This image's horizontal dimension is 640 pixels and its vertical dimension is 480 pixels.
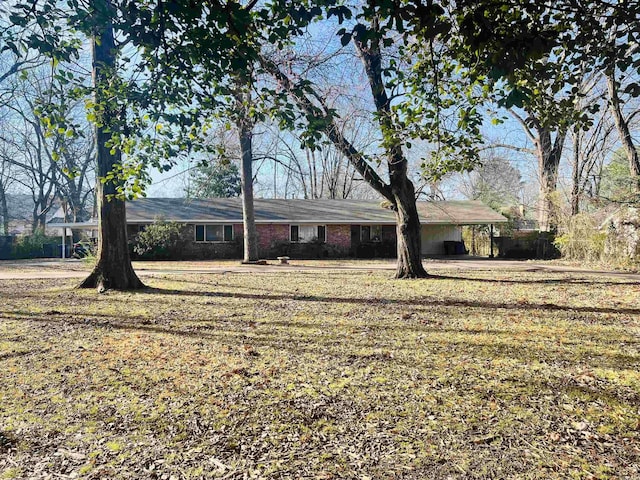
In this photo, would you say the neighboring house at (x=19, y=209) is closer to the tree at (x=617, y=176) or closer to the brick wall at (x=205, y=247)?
the brick wall at (x=205, y=247)

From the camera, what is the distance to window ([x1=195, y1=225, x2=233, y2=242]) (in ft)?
79.0

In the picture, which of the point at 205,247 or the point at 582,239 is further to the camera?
the point at 205,247

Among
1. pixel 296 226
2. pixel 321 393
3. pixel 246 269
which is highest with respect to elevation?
pixel 296 226

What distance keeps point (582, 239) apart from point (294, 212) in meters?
14.6

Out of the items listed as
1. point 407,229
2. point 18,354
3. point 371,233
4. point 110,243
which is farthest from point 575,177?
point 18,354

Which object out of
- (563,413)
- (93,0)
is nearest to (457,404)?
(563,413)

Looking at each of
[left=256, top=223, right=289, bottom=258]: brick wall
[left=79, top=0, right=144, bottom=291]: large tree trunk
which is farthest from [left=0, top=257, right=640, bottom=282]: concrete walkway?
[left=256, top=223, right=289, bottom=258]: brick wall

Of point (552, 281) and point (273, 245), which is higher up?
point (273, 245)

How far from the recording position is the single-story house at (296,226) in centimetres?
2397

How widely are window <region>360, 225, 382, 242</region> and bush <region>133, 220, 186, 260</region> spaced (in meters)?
10.2

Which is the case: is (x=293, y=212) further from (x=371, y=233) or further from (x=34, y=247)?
(x=34, y=247)

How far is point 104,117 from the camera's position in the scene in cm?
534

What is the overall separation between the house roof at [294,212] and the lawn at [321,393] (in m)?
16.8

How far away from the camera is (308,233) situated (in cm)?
2517
